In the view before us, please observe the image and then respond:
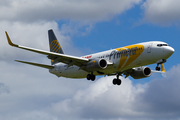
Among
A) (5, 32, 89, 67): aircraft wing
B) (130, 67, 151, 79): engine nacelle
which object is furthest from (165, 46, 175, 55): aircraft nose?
(5, 32, 89, 67): aircraft wing

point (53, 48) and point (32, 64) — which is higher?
point (53, 48)

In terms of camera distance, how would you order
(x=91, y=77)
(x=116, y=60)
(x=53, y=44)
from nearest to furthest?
1. (x=116, y=60)
2. (x=91, y=77)
3. (x=53, y=44)

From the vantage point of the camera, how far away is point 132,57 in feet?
149

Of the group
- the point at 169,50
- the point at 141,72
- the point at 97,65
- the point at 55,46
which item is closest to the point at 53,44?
the point at 55,46

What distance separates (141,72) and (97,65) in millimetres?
10382

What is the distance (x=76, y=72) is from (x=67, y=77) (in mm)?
3653

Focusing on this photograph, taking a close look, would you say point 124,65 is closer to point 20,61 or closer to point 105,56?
point 105,56

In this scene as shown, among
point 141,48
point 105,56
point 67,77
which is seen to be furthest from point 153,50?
point 67,77

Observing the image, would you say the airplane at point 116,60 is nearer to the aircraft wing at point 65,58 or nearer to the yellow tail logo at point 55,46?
the aircraft wing at point 65,58

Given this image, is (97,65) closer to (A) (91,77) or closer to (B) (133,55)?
→ (A) (91,77)

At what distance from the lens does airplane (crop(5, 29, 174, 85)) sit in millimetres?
43438

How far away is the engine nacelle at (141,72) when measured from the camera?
5306 cm

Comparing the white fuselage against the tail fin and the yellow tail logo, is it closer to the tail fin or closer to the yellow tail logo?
the tail fin

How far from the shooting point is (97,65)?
4619 centimetres
